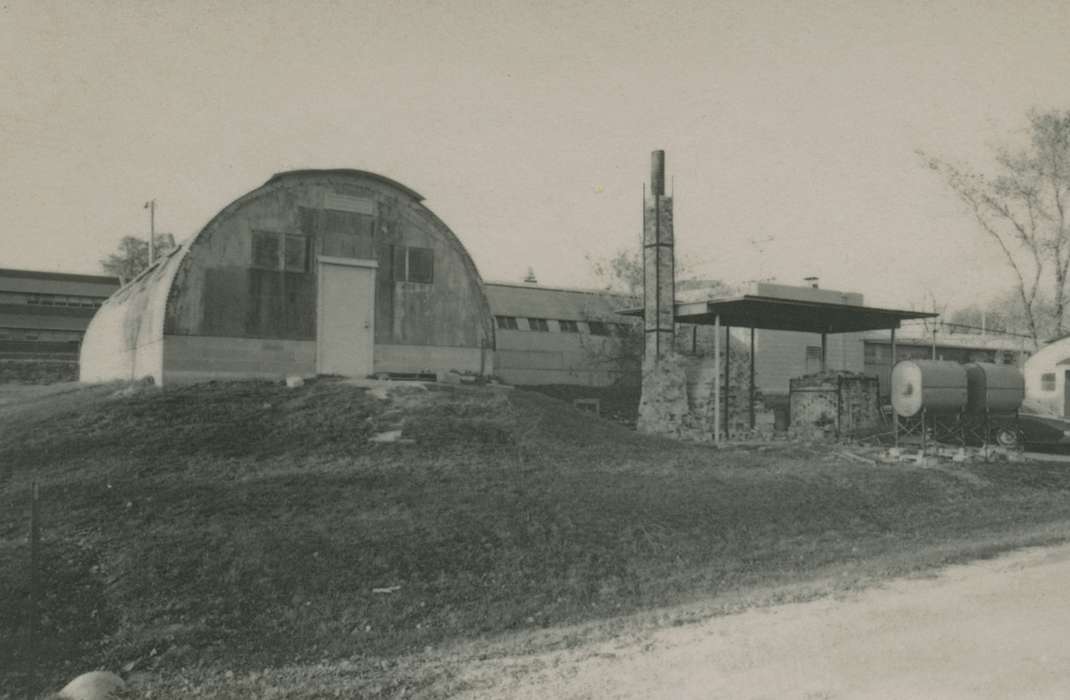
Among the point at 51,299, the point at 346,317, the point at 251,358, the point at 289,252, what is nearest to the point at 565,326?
the point at 346,317

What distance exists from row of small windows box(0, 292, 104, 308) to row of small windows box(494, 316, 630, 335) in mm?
28448

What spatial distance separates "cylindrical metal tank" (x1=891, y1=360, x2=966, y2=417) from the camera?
73.1 ft

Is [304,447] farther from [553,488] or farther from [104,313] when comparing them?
[104,313]

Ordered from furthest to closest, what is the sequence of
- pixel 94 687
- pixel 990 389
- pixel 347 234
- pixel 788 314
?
pixel 788 314 < pixel 990 389 < pixel 347 234 < pixel 94 687

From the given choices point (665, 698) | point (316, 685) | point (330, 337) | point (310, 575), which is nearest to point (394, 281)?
point (330, 337)

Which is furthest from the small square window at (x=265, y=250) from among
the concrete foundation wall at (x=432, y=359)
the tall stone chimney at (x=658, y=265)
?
the tall stone chimney at (x=658, y=265)

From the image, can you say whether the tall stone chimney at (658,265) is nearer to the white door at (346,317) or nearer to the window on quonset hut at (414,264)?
the window on quonset hut at (414,264)

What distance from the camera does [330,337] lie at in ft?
63.7

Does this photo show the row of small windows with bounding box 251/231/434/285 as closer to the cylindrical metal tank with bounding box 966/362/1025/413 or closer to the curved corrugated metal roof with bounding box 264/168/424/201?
the curved corrugated metal roof with bounding box 264/168/424/201

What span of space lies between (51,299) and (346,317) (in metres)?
35.1

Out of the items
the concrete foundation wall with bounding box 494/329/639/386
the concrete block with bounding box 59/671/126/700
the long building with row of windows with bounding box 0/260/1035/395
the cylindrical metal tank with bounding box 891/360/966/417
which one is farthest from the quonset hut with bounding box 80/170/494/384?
the concrete block with bounding box 59/671/126/700

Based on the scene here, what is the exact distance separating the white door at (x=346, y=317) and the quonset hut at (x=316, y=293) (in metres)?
0.02

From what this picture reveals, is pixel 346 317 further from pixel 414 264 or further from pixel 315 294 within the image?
pixel 414 264

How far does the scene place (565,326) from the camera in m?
31.8
